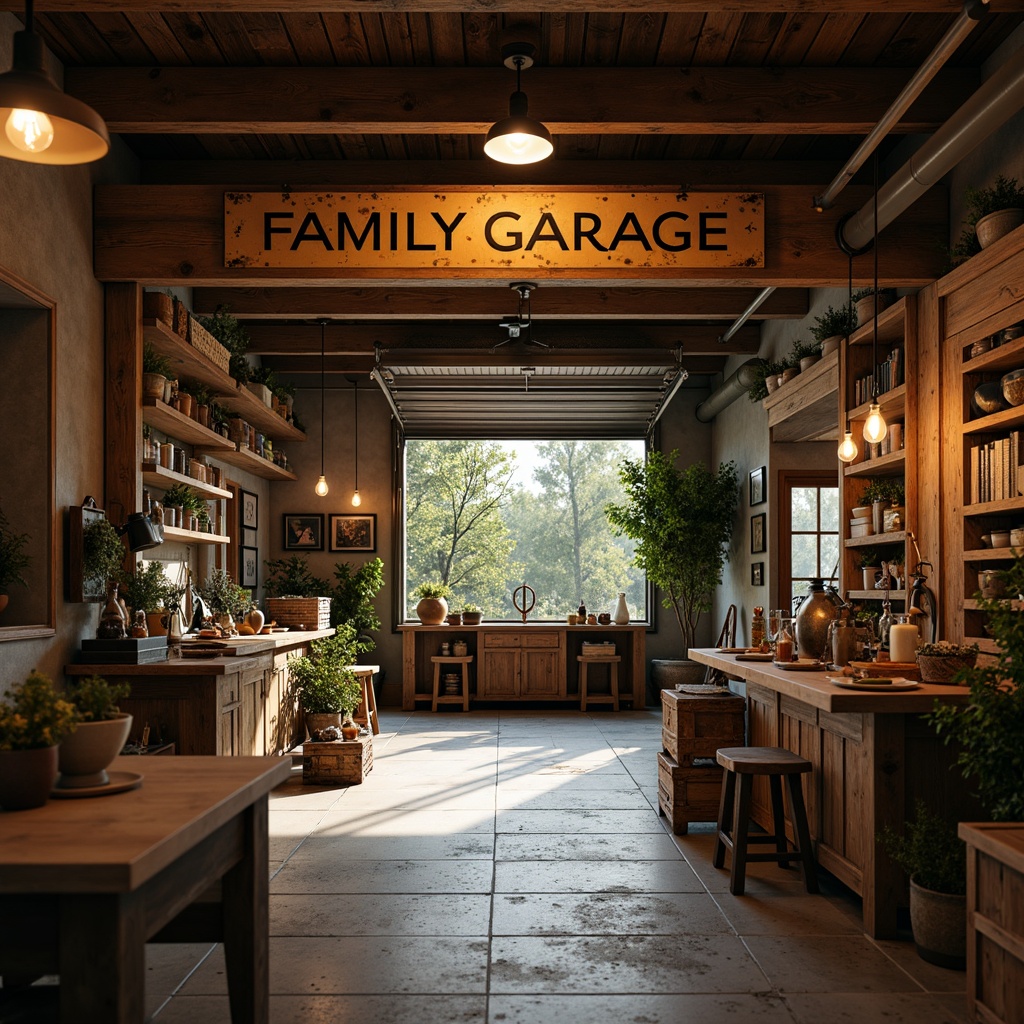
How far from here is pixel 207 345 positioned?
705 cm

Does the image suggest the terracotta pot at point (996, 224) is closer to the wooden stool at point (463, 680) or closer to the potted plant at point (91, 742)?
the potted plant at point (91, 742)

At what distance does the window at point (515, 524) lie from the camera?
14.6 m

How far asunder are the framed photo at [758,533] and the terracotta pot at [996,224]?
4805 mm

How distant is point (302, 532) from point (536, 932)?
27.1 ft

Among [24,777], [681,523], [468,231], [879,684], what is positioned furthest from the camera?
[681,523]

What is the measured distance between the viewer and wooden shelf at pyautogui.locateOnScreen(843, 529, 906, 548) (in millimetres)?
5711

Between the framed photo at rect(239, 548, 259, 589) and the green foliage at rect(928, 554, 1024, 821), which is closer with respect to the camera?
the green foliage at rect(928, 554, 1024, 821)

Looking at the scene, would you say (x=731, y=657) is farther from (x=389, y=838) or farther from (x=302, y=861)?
(x=302, y=861)

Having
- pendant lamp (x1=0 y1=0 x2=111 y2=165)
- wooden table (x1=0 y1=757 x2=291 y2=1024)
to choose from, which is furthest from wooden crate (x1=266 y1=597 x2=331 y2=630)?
wooden table (x1=0 y1=757 x2=291 y2=1024)

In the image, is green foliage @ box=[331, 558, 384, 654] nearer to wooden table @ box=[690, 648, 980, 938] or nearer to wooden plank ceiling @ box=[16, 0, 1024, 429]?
wooden plank ceiling @ box=[16, 0, 1024, 429]

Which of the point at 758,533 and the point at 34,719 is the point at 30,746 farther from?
the point at 758,533

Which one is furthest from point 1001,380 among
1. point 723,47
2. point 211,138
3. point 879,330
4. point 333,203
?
point 211,138

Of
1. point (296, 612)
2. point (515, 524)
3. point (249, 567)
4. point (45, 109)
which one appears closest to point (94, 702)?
point (45, 109)

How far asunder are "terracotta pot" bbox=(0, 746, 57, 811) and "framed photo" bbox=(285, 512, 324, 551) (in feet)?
31.4
